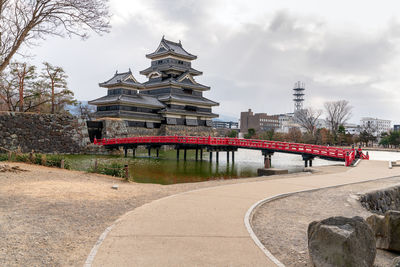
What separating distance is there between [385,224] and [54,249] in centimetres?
643

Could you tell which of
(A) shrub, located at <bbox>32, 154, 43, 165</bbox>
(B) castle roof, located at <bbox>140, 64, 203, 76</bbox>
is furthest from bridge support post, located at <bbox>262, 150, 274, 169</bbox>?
(B) castle roof, located at <bbox>140, 64, 203, 76</bbox>

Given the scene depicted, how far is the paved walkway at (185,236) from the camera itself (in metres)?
4.57

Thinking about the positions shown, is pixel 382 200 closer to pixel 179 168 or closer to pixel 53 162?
pixel 179 168

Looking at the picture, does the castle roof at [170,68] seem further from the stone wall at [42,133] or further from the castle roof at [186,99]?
the stone wall at [42,133]

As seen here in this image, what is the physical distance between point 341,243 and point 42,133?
110 feet

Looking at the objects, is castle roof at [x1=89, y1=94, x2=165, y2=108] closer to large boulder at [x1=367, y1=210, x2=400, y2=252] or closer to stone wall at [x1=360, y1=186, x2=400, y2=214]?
stone wall at [x1=360, y1=186, x2=400, y2=214]

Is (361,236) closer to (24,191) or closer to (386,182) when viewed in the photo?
(24,191)

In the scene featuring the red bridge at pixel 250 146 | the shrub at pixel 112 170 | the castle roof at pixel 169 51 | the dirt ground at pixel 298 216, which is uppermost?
the castle roof at pixel 169 51

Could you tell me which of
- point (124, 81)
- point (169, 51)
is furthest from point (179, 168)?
point (169, 51)

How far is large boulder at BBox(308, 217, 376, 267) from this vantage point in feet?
13.8

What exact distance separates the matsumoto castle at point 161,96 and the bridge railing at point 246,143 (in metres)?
10.1

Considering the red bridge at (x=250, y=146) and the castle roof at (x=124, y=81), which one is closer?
the red bridge at (x=250, y=146)

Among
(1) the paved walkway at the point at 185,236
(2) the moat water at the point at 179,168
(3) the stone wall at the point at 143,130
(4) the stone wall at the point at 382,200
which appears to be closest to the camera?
(1) the paved walkway at the point at 185,236

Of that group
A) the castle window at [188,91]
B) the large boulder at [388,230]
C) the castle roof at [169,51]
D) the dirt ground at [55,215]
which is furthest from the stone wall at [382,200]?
the castle roof at [169,51]
